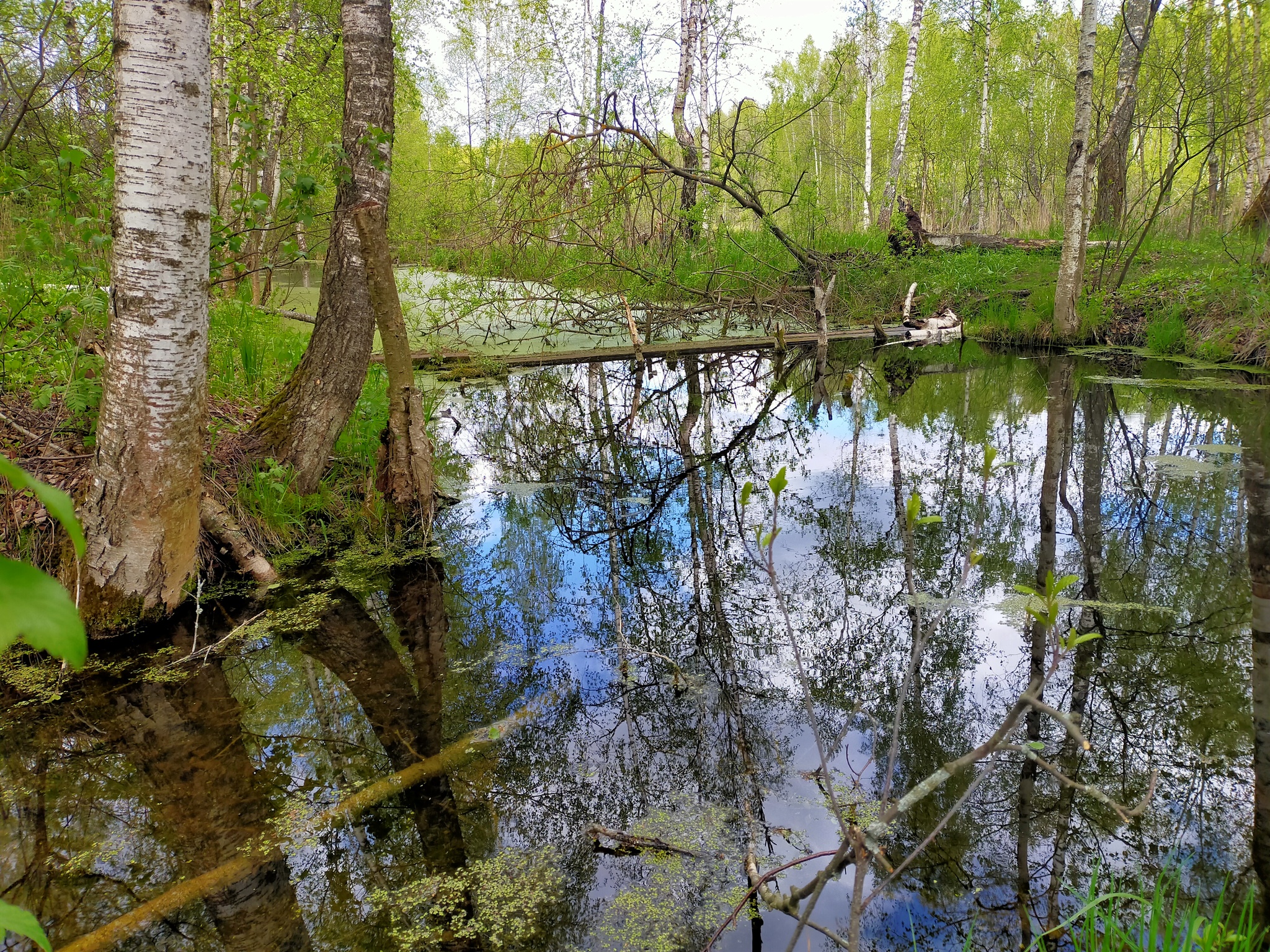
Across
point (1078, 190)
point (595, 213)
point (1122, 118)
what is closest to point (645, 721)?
point (595, 213)

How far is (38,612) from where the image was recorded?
413 mm

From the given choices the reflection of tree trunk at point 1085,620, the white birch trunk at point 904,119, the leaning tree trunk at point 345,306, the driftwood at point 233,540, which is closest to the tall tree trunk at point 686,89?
the white birch trunk at point 904,119

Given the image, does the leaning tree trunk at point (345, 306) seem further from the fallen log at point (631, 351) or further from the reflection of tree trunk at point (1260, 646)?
the reflection of tree trunk at point (1260, 646)

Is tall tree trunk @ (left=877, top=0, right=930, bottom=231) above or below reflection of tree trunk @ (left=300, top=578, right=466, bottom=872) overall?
above

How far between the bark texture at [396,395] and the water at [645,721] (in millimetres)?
420

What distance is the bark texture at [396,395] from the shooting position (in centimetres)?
384

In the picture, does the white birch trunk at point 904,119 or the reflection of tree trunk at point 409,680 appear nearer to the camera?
the reflection of tree trunk at point 409,680

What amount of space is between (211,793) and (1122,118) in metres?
11.8

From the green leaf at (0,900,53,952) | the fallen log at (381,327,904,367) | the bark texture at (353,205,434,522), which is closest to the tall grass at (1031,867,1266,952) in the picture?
the green leaf at (0,900,53,952)

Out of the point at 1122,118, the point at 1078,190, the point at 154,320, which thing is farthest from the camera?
the point at 1122,118

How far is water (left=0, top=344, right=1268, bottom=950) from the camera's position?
1871 millimetres

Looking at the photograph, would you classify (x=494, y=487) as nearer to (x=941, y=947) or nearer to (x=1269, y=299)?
(x=941, y=947)

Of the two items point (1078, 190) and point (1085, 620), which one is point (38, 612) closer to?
point (1085, 620)

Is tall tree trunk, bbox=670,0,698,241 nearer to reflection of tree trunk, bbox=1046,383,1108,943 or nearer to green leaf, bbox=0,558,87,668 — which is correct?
reflection of tree trunk, bbox=1046,383,1108,943
